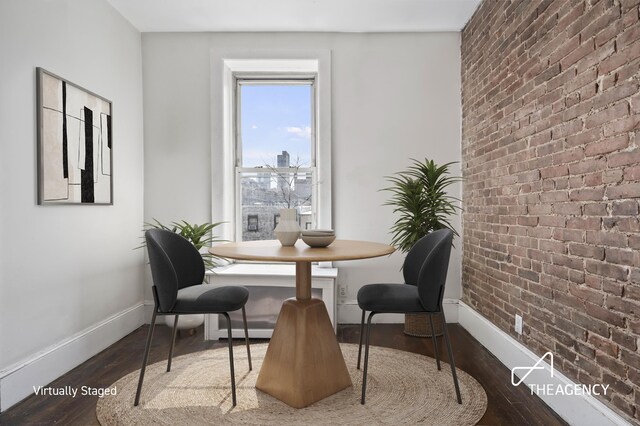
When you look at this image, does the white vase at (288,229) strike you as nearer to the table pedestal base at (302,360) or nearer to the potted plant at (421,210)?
the table pedestal base at (302,360)

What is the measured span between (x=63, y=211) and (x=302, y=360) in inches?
76.2

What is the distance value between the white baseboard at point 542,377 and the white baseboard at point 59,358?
301 centimetres

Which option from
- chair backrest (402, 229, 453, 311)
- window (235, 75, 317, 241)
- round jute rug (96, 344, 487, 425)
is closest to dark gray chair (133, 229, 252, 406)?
round jute rug (96, 344, 487, 425)

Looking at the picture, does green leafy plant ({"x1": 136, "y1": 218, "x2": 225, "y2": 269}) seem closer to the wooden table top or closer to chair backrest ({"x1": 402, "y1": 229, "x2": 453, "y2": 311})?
the wooden table top

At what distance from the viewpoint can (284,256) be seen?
2172 millimetres

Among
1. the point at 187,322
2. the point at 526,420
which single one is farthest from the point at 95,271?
the point at 526,420

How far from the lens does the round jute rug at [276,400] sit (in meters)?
2.23

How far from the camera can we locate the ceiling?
364 centimetres

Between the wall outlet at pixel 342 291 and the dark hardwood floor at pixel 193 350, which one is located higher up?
the wall outlet at pixel 342 291

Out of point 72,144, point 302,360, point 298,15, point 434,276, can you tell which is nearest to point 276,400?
point 302,360

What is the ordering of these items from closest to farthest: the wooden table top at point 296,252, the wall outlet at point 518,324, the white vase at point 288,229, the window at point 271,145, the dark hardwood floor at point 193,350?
the wooden table top at point 296,252
the dark hardwood floor at point 193,350
the white vase at point 288,229
the wall outlet at point 518,324
the window at point 271,145

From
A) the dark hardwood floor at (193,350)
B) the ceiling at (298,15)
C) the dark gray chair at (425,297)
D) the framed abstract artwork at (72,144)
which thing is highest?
the ceiling at (298,15)

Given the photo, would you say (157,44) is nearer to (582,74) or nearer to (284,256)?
(284,256)

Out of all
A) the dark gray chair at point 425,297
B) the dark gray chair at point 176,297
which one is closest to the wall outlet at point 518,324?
the dark gray chair at point 425,297
